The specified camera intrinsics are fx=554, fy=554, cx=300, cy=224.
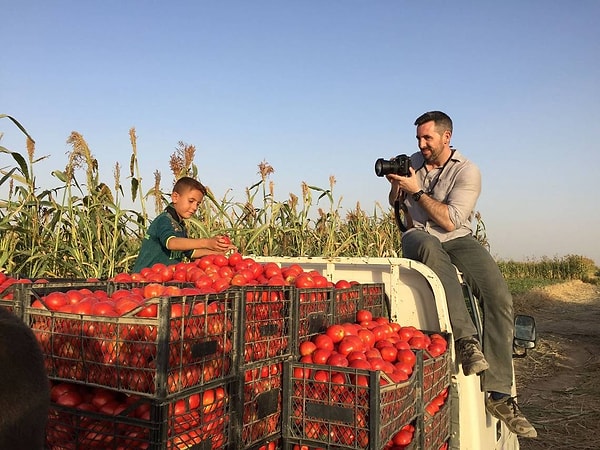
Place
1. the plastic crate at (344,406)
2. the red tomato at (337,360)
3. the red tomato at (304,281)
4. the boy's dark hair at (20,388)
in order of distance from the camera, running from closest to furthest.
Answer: the boy's dark hair at (20,388)
the plastic crate at (344,406)
the red tomato at (337,360)
the red tomato at (304,281)

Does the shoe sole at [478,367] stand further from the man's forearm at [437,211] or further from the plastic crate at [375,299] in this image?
the man's forearm at [437,211]

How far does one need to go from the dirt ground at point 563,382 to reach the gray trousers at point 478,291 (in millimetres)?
3558

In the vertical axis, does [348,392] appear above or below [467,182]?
below

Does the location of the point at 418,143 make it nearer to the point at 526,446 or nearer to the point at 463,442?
the point at 463,442

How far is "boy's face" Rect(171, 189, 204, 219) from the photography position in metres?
5.12

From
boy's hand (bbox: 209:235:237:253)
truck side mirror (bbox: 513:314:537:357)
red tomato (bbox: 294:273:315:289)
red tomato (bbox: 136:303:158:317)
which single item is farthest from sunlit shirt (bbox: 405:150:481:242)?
red tomato (bbox: 136:303:158:317)

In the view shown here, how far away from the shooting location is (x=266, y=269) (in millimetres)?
3656

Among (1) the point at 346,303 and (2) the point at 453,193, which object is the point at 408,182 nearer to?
(2) the point at 453,193

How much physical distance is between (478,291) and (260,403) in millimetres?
2261

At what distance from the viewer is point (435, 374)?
10.3 ft

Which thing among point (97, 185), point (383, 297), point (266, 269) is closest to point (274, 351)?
point (266, 269)

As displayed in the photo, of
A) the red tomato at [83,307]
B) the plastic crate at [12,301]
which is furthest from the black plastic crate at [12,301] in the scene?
the red tomato at [83,307]

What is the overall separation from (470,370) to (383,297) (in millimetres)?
772

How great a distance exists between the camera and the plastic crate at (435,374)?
297cm
